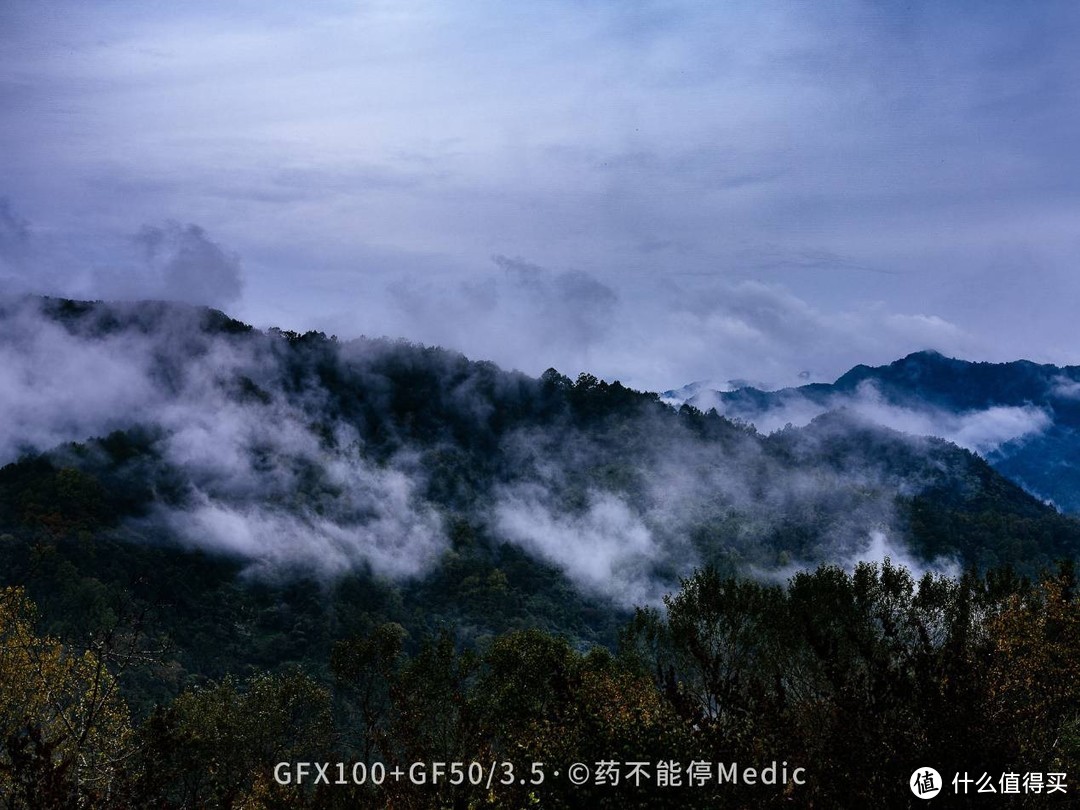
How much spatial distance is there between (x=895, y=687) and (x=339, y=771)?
58.0ft

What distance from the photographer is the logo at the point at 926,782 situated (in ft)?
57.7

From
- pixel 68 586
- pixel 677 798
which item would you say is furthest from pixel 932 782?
pixel 68 586

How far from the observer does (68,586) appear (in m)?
200

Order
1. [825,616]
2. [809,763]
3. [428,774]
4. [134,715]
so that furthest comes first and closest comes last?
1. [134,715]
2. [825,616]
3. [428,774]
4. [809,763]

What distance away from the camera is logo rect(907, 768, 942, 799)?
17.6 metres

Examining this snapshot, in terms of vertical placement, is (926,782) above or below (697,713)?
below

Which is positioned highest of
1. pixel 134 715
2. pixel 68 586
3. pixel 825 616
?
pixel 68 586

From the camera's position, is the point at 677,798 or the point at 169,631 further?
the point at 169,631

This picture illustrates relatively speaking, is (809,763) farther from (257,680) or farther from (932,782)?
(257,680)

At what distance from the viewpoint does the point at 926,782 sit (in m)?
18.0

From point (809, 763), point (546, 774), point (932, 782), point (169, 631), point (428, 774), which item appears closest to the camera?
point (932, 782)

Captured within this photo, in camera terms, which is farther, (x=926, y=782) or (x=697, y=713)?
(x=697, y=713)

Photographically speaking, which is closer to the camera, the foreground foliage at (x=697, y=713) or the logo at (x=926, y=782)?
the logo at (x=926, y=782)

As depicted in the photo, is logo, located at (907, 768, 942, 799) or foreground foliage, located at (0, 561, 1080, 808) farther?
foreground foliage, located at (0, 561, 1080, 808)
